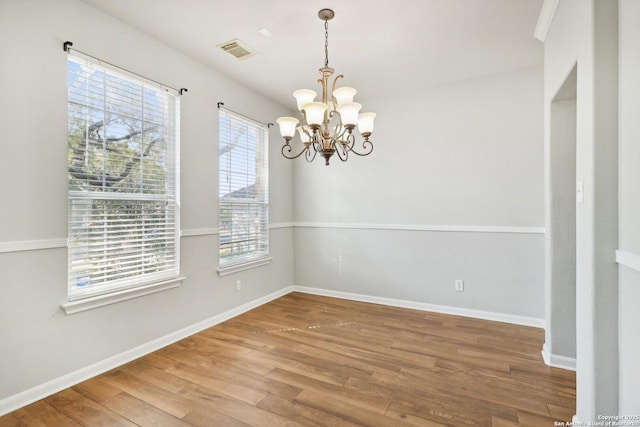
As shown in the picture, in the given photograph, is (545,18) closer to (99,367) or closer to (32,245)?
(32,245)

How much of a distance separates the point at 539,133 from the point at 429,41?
1.51m

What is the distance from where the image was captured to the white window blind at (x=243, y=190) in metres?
3.39

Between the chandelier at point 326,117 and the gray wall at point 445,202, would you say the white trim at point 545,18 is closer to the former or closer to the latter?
the gray wall at point 445,202

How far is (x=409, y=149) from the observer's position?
373 centimetres

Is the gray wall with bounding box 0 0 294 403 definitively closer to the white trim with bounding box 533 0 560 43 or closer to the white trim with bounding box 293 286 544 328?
the white trim with bounding box 293 286 544 328

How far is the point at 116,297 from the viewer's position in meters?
2.35

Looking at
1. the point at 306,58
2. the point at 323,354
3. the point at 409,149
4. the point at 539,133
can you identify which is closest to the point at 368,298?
the point at 323,354

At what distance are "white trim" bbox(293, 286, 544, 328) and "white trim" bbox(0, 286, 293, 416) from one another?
4.26 feet

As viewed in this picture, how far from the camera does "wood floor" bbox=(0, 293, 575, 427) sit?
177 centimetres

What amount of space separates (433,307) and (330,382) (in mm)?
1965

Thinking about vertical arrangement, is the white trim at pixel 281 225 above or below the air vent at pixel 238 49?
below
